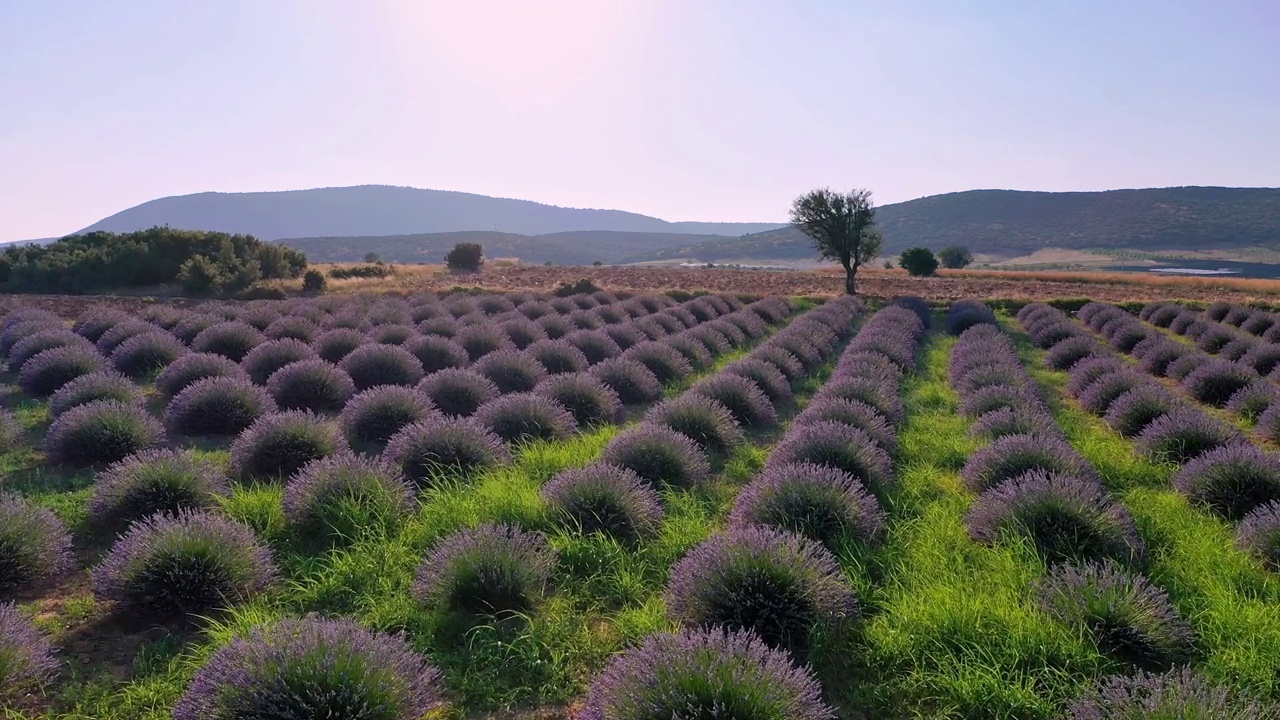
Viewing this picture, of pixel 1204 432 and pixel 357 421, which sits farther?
pixel 357 421

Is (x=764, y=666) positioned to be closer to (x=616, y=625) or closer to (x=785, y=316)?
(x=616, y=625)

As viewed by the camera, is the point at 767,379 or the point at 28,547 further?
the point at 767,379

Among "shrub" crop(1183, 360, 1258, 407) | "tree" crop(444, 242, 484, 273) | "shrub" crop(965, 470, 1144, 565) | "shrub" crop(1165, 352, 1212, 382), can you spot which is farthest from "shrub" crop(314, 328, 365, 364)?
"tree" crop(444, 242, 484, 273)

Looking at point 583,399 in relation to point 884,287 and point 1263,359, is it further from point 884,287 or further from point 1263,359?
point 884,287

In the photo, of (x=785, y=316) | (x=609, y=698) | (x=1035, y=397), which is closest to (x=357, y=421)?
(x=609, y=698)

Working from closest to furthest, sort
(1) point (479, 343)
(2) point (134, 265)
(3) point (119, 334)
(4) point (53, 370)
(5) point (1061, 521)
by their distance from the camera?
1. (5) point (1061, 521)
2. (4) point (53, 370)
3. (3) point (119, 334)
4. (1) point (479, 343)
5. (2) point (134, 265)

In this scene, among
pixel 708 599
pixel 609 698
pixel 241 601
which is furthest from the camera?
pixel 241 601

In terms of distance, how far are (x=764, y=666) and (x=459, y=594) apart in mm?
1816

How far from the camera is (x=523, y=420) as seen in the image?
7.48m

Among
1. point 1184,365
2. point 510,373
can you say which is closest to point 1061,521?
point 510,373

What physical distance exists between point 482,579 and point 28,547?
2.70 metres

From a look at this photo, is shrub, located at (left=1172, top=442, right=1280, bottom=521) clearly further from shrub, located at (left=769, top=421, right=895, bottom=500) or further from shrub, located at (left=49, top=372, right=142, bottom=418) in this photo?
shrub, located at (left=49, top=372, right=142, bottom=418)

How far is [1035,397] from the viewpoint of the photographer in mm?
8883

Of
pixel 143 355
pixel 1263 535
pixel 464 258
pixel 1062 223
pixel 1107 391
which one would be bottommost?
pixel 1107 391
